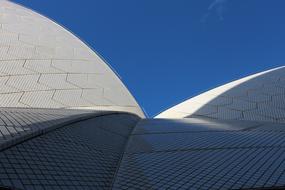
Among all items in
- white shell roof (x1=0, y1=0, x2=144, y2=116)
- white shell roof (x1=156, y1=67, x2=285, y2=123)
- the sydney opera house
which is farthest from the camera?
white shell roof (x1=156, y1=67, x2=285, y2=123)

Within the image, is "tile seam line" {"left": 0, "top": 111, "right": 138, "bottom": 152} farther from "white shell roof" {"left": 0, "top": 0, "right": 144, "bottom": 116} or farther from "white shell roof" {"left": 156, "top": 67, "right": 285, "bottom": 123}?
"white shell roof" {"left": 156, "top": 67, "right": 285, "bottom": 123}

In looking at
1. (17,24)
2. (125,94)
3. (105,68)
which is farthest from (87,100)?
(17,24)

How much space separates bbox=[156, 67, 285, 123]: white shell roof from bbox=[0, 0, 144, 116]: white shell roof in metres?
1.94

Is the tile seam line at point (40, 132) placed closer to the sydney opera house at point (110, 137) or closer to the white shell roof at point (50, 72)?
the sydney opera house at point (110, 137)

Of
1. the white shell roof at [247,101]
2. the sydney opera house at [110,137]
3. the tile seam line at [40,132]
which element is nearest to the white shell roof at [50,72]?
the sydney opera house at [110,137]

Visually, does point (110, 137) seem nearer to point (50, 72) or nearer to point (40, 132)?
point (40, 132)

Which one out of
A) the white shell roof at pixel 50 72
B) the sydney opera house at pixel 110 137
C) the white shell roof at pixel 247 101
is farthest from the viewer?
the white shell roof at pixel 247 101

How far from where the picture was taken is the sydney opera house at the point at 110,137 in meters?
3.97

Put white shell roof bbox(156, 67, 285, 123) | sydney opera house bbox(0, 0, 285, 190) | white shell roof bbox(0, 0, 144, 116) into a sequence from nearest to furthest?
1. sydney opera house bbox(0, 0, 285, 190)
2. white shell roof bbox(0, 0, 144, 116)
3. white shell roof bbox(156, 67, 285, 123)

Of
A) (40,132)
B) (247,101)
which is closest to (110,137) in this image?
(40,132)

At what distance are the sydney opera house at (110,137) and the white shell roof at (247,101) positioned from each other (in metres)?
0.02

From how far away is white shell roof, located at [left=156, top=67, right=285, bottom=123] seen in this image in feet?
32.7

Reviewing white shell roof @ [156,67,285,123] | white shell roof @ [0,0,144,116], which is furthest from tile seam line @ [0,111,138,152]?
white shell roof @ [156,67,285,123]

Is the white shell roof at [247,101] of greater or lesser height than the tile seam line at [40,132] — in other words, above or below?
above
